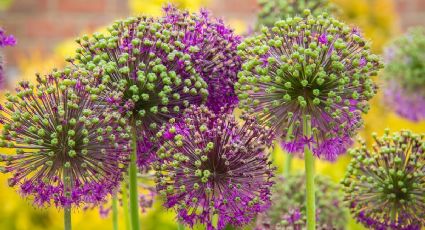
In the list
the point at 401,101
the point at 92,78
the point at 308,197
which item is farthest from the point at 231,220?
the point at 401,101

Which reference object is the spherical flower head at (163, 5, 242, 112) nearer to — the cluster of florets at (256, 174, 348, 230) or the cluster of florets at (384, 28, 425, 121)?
the cluster of florets at (256, 174, 348, 230)

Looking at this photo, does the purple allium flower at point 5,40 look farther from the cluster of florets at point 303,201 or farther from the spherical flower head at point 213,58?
the cluster of florets at point 303,201

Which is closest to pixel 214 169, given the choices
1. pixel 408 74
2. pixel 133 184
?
pixel 133 184

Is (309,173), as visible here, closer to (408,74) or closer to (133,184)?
(133,184)

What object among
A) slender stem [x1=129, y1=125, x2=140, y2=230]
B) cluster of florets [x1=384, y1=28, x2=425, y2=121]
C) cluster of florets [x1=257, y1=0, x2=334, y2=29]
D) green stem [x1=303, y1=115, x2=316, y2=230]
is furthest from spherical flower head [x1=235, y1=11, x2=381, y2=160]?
cluster of florets [x1=384, y1=28, x2=425, y2=121]

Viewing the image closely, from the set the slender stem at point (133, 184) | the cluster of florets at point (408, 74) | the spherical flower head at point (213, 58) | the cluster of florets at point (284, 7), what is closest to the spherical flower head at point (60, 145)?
the slender stem at point (133, 184)

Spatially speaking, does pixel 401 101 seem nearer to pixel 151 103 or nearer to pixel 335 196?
pixel 335 196
